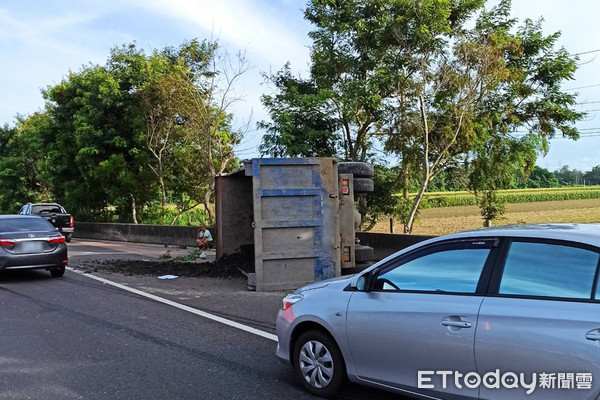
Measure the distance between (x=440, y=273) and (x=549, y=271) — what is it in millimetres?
808

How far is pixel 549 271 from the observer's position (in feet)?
11.8

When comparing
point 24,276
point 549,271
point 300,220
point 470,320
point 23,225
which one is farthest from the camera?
point 24,276

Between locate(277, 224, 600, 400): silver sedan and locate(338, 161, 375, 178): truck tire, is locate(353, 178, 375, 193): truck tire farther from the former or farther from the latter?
locate(277, 224, 600, 400): silver sedan

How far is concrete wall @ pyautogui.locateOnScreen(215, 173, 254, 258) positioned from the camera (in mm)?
12266

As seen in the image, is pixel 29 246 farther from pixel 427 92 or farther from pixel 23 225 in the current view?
pixel 427 92

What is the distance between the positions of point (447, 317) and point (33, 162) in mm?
44862

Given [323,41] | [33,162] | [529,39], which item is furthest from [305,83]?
[33,162]

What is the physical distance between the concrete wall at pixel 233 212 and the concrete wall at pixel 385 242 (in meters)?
3.36

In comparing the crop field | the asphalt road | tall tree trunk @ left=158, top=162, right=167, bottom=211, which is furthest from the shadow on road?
tall tree trunk @ left=158, top=162, right=167, bottom=211

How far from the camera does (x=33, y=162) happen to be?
42656mm

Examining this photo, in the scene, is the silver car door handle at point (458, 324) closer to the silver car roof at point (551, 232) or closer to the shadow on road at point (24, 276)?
the silver car roof at point (551, 232)

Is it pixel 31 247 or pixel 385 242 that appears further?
pixel 385 242

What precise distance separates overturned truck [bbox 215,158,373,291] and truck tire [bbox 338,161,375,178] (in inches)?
14.6

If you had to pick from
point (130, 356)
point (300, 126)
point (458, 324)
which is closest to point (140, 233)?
point (300, 126)
